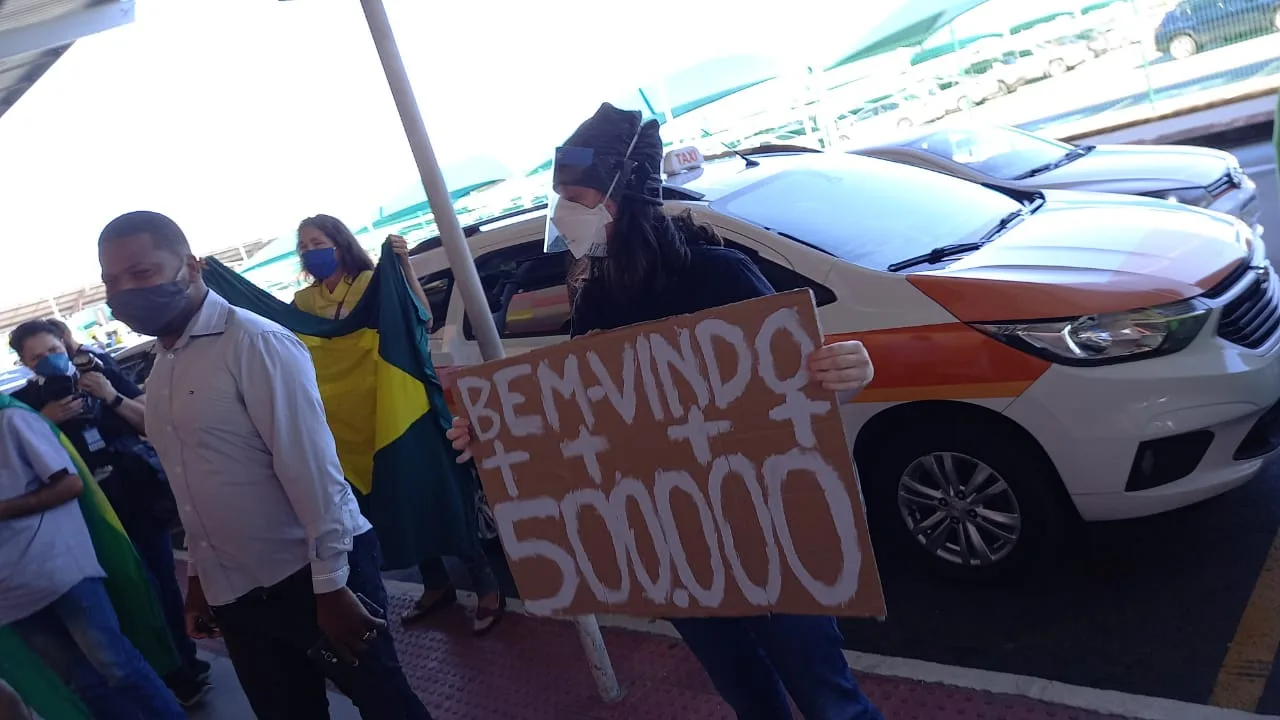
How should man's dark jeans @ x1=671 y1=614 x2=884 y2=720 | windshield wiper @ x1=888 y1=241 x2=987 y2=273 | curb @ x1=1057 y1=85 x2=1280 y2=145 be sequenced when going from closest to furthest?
1. man's dark jeans @ x1=671 y1=614 x2=884 y2=720
2. windshield wiper @ x1=888 y1=241 x2=987 y2=273
3. curb @ x1=1057 y1=85 x2=1280 y2=145

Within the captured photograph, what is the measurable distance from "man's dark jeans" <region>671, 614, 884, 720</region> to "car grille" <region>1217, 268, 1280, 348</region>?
2.15 meters

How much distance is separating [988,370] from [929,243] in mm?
835

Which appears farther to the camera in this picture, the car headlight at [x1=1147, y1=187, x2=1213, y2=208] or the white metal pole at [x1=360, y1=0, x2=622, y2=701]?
the car headlight at [x1=1147, y1=187, x2=1213, y2=208]

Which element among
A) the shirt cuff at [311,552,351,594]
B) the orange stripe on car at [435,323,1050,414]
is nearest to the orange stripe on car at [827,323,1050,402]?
the orange stripe on car at [435,323,1050,414]

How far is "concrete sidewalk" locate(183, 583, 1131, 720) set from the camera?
10.5 feet

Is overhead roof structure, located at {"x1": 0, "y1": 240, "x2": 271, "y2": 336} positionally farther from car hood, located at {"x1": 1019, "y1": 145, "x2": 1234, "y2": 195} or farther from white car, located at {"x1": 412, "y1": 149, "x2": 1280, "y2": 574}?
white car, located at {"x1": 412, "y1": 149, "x2": 1280, "y2": 574}

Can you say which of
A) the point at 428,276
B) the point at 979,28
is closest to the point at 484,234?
the point at 428,276

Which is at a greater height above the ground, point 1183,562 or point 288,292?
point 288,292

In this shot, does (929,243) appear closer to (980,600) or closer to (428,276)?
(980,600)

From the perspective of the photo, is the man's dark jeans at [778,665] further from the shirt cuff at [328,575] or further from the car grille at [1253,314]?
the car grille at [1253,314]

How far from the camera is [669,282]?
236 cm

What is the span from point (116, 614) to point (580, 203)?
2.57m

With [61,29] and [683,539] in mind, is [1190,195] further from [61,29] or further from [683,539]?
[61,29]

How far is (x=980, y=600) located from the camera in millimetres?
3881
